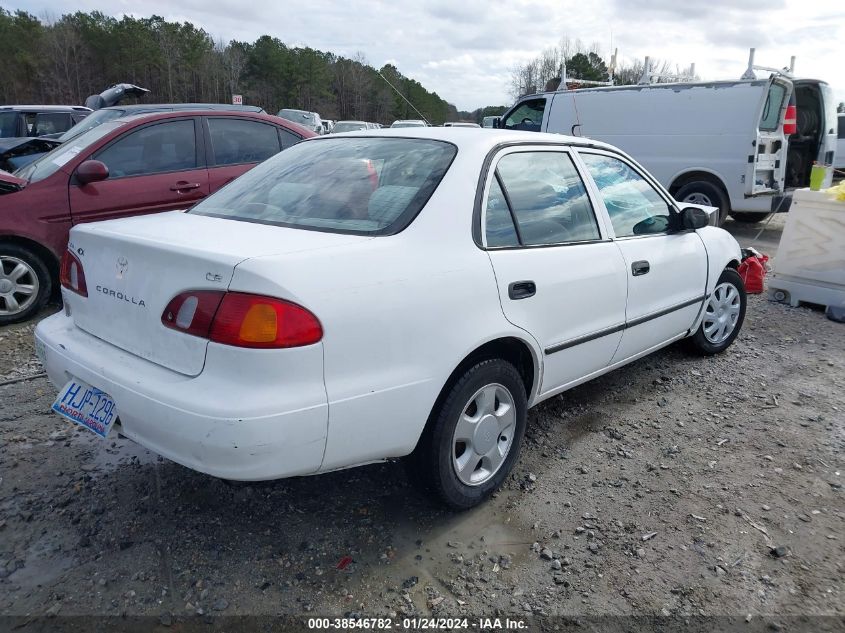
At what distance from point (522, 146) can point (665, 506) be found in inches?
70.2

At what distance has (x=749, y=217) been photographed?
426 inches

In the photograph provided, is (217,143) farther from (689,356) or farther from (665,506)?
(665,506)

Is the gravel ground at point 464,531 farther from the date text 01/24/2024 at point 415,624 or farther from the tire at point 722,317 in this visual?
the tire at point 722,317

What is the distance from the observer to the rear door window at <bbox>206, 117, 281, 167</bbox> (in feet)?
19.5

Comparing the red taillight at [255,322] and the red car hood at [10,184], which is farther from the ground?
the red car hood at [10,184]

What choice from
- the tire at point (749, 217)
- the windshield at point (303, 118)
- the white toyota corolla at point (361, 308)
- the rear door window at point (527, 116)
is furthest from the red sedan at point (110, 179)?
the windshield at point (303, 118)

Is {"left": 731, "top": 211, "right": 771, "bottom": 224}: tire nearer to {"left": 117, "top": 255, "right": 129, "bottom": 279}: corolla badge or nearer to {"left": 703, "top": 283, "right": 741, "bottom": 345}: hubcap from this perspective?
{"left": 703, "top": 283, "right": 741, "bottom": 345}: hubcap

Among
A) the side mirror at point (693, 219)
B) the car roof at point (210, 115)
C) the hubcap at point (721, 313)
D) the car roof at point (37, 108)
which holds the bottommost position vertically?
the hubcap at point (721, 313)

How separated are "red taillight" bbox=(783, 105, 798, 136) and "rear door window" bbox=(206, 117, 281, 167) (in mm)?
7305

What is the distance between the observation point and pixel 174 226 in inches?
100

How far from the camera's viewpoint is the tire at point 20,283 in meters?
4.91

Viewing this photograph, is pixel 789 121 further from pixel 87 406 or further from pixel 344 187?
pixel 87 406

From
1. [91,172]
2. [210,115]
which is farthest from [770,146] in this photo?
[91,172]

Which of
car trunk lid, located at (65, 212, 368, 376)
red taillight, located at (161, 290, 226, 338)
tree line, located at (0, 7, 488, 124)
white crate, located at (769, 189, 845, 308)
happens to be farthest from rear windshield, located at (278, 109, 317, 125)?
red taillight, located at (161, 290, 226, 338)
